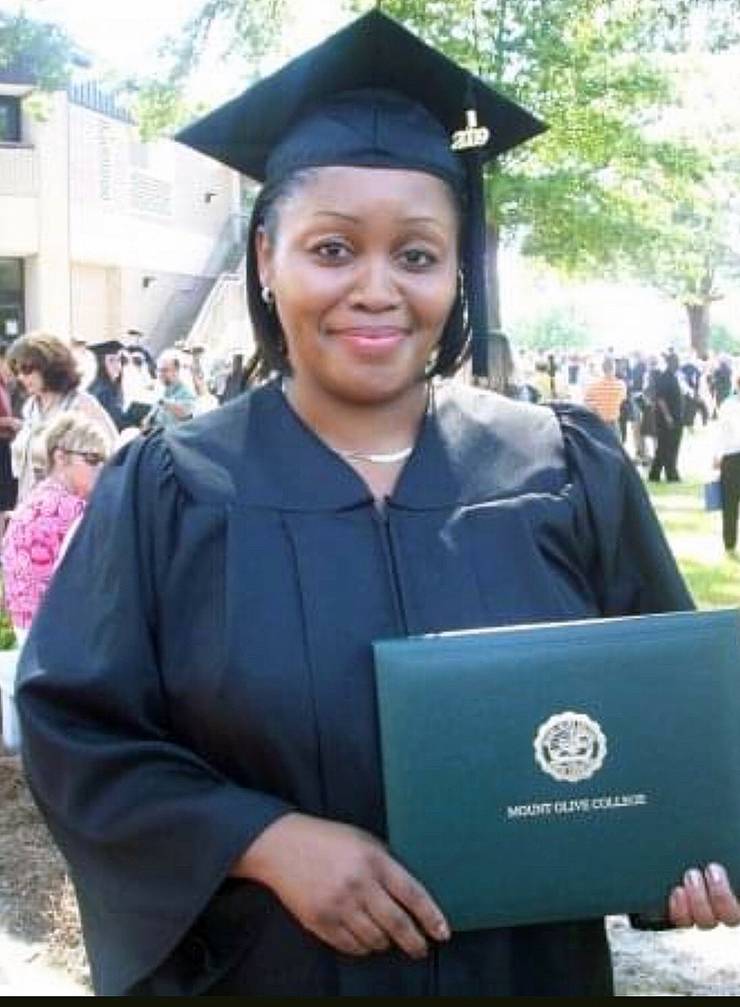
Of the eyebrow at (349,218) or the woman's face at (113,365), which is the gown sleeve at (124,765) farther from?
the woman's face at (113,365)

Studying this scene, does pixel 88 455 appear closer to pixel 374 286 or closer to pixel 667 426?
pixel 374 286

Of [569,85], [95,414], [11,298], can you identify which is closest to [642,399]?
[569,85]

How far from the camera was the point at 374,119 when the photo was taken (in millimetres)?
1999

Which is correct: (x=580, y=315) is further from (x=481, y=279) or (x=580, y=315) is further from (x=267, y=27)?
(x=481, y=279)

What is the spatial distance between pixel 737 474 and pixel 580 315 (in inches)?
3106

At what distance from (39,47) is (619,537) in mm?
13209

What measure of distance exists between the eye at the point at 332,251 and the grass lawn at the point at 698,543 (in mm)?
5593

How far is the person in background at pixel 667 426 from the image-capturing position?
17.3 metres

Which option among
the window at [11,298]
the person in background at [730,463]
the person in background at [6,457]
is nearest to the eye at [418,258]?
the person in background at [6,457]

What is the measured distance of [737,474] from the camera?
1159cm

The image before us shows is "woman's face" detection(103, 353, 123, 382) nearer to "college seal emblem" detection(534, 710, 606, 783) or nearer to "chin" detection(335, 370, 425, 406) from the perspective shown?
"chin" detection(335, 370, 425, 406)

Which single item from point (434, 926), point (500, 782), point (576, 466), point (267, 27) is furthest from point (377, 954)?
point (267, 27)

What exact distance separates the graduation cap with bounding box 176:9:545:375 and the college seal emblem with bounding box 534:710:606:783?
68 cm

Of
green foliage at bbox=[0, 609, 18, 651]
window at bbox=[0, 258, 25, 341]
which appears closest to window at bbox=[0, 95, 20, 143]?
window at bbox=[0, 258, 25, 341]
